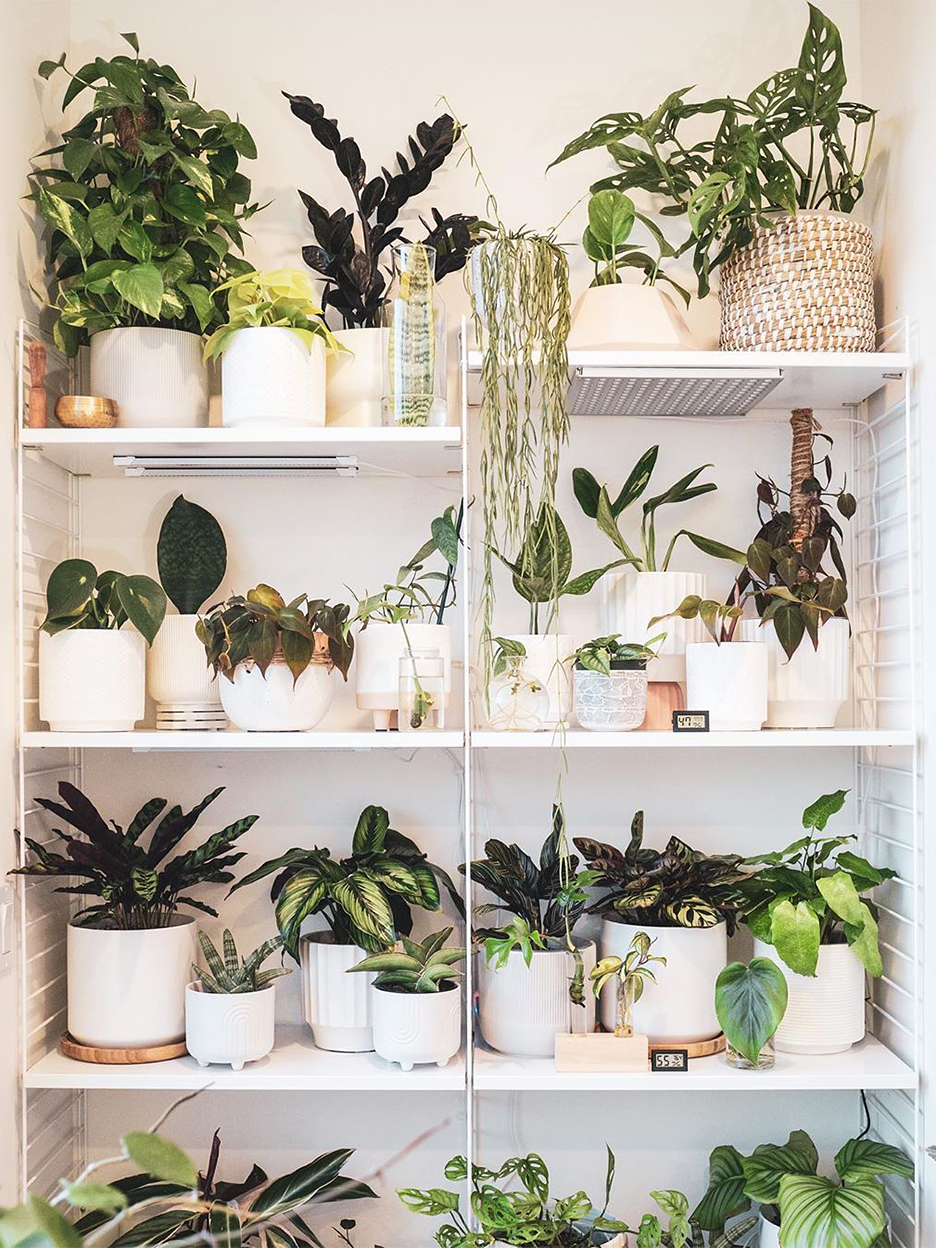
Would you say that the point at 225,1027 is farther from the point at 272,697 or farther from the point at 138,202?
the point at 138,202

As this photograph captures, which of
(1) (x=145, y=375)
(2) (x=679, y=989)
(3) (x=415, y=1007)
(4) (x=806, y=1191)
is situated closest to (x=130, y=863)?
(3) (x=415, y=1007)

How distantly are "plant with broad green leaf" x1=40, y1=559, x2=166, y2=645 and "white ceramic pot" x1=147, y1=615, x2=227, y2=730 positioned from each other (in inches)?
1.9

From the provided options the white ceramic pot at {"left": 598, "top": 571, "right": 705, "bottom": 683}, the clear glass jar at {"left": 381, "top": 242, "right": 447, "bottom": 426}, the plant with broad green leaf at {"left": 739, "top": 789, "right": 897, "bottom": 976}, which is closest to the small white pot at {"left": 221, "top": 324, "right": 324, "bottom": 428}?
the clear glass jar at {"left": 381, "top": 242, "right": 447, "bottom": 426}

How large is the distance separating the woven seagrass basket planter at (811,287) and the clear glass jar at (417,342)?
51 cm

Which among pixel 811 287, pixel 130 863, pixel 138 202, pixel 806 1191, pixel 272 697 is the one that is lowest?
pixel 806 1191

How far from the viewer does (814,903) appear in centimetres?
179

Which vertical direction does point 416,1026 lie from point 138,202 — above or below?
below

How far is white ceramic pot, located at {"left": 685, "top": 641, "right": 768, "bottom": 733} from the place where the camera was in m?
1.77

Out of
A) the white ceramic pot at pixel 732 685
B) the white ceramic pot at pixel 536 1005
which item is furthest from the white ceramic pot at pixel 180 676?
the white ceramic pot at pixel 732 685

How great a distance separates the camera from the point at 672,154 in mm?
1901

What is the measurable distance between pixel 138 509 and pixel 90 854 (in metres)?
0.64

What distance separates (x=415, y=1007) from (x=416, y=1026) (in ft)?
0.10

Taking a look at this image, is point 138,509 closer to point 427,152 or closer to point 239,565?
point 239,565

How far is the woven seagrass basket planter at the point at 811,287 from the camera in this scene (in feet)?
5.94
